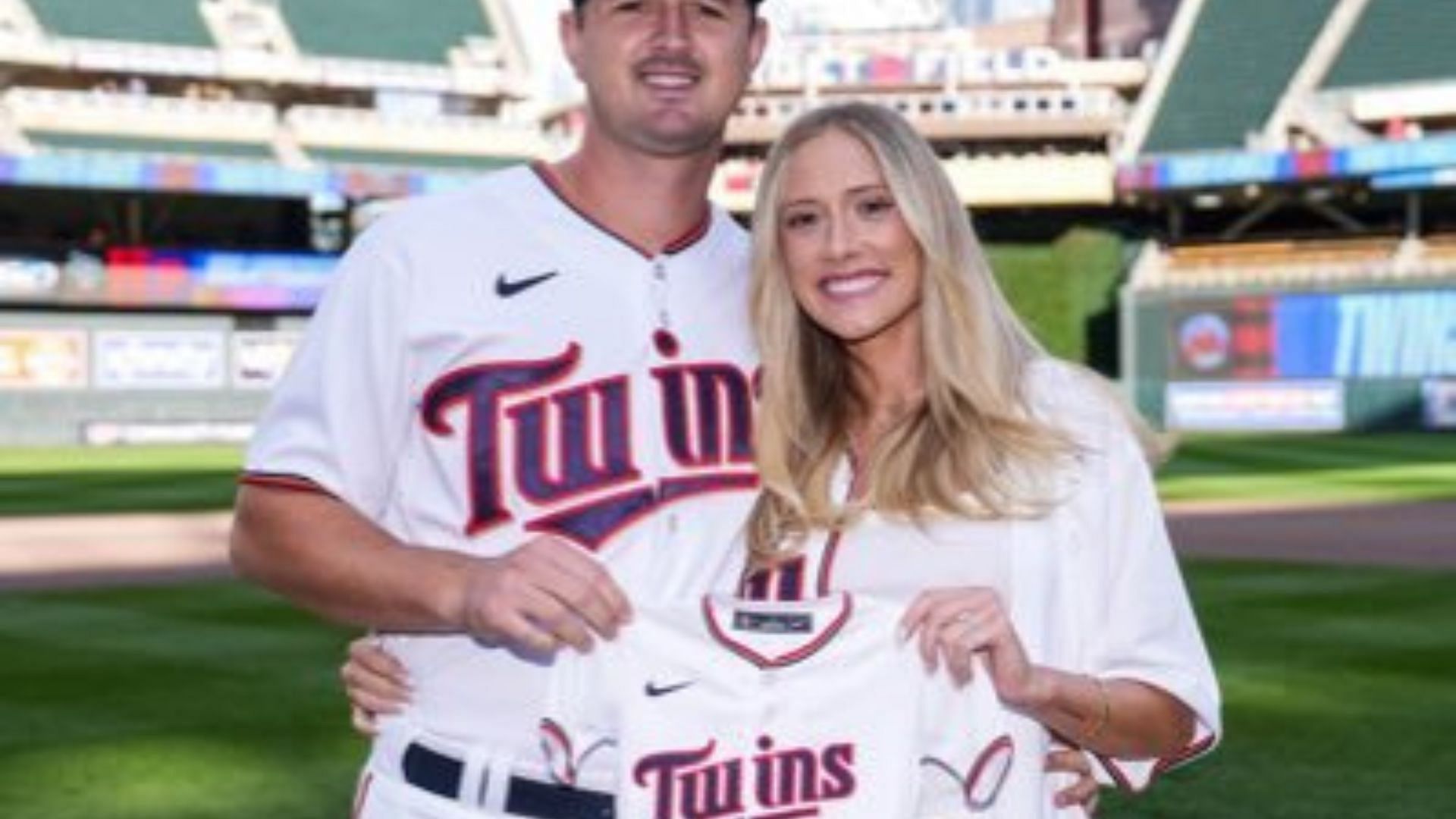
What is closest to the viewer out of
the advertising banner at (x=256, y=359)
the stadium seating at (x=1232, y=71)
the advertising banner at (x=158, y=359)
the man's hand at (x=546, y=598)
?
the man's hand at (x=546, y=598)

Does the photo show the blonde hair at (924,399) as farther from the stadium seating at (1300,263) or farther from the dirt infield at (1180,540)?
the stadium seating at (1300,263)

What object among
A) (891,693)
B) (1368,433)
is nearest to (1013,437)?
(891,693)

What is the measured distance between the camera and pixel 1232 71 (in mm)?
56031

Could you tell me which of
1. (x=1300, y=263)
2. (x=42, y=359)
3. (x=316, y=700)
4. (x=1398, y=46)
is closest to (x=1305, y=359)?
(x=1300, y=263)

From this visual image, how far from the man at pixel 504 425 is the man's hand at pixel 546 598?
0.64 feet

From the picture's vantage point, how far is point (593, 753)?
2773 mm

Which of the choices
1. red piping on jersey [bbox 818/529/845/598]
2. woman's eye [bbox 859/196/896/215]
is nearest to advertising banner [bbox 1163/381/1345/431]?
woman's eye [bbox 859/196/896/215]

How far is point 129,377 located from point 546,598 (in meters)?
45.8

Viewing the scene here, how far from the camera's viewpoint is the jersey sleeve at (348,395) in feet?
9.60

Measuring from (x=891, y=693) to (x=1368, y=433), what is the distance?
41.4 metres

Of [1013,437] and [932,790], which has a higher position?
[1013,437]

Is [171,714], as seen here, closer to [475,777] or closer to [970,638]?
[475,777]

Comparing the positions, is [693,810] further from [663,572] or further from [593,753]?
[663,572]

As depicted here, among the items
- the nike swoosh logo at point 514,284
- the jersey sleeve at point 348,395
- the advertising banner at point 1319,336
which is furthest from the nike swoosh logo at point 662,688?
the advertising banner at point 1319,336
